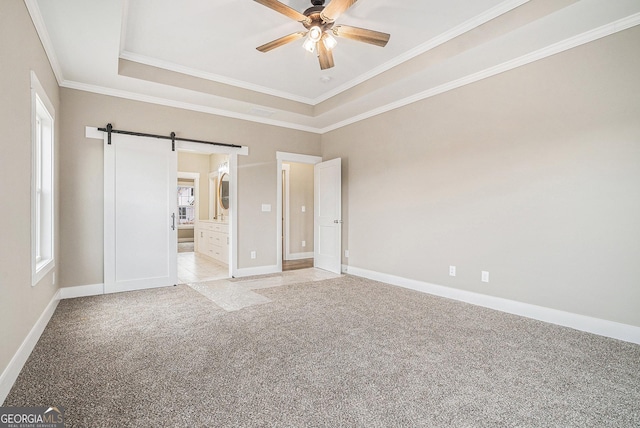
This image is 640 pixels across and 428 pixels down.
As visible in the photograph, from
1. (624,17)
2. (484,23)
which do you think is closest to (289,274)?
(484,23)

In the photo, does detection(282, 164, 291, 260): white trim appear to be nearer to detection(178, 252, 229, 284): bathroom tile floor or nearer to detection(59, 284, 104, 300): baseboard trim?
detection(178, 252, 229, 284): bathroom tile floor

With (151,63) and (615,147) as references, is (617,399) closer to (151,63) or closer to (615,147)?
(615,147)

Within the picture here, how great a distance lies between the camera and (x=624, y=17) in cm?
258

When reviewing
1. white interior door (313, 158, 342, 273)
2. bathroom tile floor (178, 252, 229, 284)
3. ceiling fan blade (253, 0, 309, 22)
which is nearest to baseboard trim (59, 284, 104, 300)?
bathroom tile floor (178, 252, 229, 284)

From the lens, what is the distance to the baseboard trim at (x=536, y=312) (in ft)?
8.72

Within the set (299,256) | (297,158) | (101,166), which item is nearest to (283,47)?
(297,158)

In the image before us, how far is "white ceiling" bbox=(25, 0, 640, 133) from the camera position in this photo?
267 centimetres

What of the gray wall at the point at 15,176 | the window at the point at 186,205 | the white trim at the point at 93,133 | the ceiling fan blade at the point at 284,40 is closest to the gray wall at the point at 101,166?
the white trim at the point at 93,133

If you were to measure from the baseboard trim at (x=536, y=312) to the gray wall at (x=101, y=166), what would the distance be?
2.72 meters

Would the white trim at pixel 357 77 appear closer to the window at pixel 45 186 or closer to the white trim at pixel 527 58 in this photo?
the white trim at pixel 527 58

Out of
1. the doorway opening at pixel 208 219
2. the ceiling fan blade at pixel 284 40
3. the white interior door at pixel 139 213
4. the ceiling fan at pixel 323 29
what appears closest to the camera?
the ceiling fan at pixel 323 29

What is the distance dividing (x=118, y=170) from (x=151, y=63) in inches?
58.2

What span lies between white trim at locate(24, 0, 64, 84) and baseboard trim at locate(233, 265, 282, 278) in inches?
137

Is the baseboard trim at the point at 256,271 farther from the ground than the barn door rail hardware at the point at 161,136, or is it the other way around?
the barn door rail hardware at the point at 161,136
